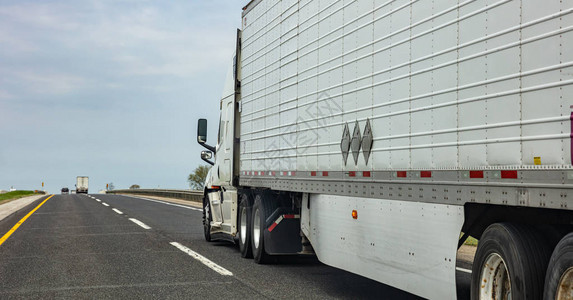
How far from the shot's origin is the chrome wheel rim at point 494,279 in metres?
4.71

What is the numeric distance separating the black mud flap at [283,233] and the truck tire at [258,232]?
0.96 feet

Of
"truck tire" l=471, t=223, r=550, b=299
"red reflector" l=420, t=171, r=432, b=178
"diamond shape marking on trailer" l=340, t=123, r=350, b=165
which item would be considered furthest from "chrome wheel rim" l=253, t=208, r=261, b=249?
"truck tire" l=471, t=223, r=550, b=299

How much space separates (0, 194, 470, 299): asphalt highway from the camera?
7.59 metres

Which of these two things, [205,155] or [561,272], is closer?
[561,272]

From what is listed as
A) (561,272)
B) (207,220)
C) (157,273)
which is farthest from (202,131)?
(561,272)

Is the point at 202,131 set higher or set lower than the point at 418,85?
higher

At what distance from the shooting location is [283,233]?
31.1 ft

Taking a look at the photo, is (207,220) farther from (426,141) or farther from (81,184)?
(81,184)

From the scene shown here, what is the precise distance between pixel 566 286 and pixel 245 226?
24.8 ft

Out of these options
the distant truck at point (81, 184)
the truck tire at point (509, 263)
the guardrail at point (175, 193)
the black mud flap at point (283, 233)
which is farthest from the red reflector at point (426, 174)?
the distant truck at point (81, 184)

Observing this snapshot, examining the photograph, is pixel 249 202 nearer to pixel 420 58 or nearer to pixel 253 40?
pixel 253 40

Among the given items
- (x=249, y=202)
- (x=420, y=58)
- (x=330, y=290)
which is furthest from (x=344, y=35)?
(x=249, y=202)

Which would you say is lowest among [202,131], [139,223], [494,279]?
[139,223]

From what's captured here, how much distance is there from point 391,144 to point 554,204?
2196 millimetres
